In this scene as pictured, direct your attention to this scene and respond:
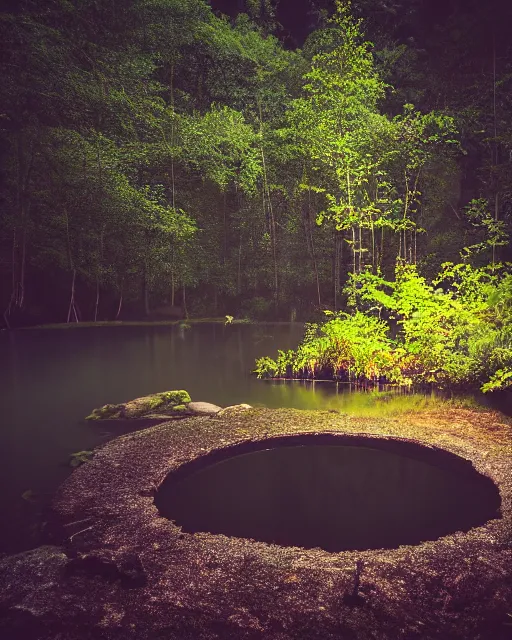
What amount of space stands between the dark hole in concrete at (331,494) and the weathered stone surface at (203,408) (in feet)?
4.47

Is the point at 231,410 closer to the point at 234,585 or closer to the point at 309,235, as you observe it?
the point at 234,585

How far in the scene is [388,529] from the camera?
367 centimetres

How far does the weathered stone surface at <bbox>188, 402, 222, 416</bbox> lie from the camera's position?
681 centimetres

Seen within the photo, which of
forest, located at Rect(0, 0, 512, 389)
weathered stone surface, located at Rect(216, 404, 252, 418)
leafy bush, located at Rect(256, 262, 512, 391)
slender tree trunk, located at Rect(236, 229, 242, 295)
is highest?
forest, located at Rect(0, 0, 512, 389)

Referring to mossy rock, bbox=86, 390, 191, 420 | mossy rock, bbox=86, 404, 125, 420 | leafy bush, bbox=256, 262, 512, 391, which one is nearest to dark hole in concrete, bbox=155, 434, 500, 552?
mossy rock, bbox=86, 390, 191, 420

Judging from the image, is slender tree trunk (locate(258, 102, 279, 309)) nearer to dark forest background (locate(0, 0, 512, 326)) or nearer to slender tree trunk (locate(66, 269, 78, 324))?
dark forest background (locate(0, 0, 512, 326))

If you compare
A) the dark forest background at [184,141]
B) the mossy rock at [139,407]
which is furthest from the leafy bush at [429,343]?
the dark forest background at [184,141]

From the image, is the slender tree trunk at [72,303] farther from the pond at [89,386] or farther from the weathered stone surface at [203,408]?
the weathered stone surface at [203,408]

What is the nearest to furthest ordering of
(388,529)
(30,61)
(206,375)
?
1. (388,529)
2. (206,375)
3. (30,61)

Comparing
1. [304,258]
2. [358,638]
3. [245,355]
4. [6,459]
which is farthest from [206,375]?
[304,258]

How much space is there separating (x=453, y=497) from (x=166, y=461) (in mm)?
2496

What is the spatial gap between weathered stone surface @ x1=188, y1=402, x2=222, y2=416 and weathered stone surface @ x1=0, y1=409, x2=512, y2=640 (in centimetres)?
253

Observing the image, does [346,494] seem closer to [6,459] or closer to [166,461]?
[166,461]

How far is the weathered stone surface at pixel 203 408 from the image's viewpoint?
6.81 meters
